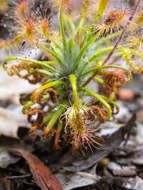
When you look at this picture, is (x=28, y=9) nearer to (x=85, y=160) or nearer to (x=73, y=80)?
(x=73, y=80)

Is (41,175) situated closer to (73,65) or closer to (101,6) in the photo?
(73,65)

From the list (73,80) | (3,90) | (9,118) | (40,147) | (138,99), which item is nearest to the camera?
A: (73,80)

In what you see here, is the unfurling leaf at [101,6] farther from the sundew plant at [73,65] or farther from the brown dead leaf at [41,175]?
the brown dead leaf at [41,175]

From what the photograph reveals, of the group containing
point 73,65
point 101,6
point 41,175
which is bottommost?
point 41,175

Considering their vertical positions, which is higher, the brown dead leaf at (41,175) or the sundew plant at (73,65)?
the sundew plant at (73,65)

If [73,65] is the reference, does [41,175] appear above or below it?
below

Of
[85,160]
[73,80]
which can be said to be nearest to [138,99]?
[85,160]

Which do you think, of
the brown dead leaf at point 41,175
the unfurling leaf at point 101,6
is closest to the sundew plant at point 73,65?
the unfurling leaf at point 101,6

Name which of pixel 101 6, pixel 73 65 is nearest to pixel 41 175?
pixel 73 65
